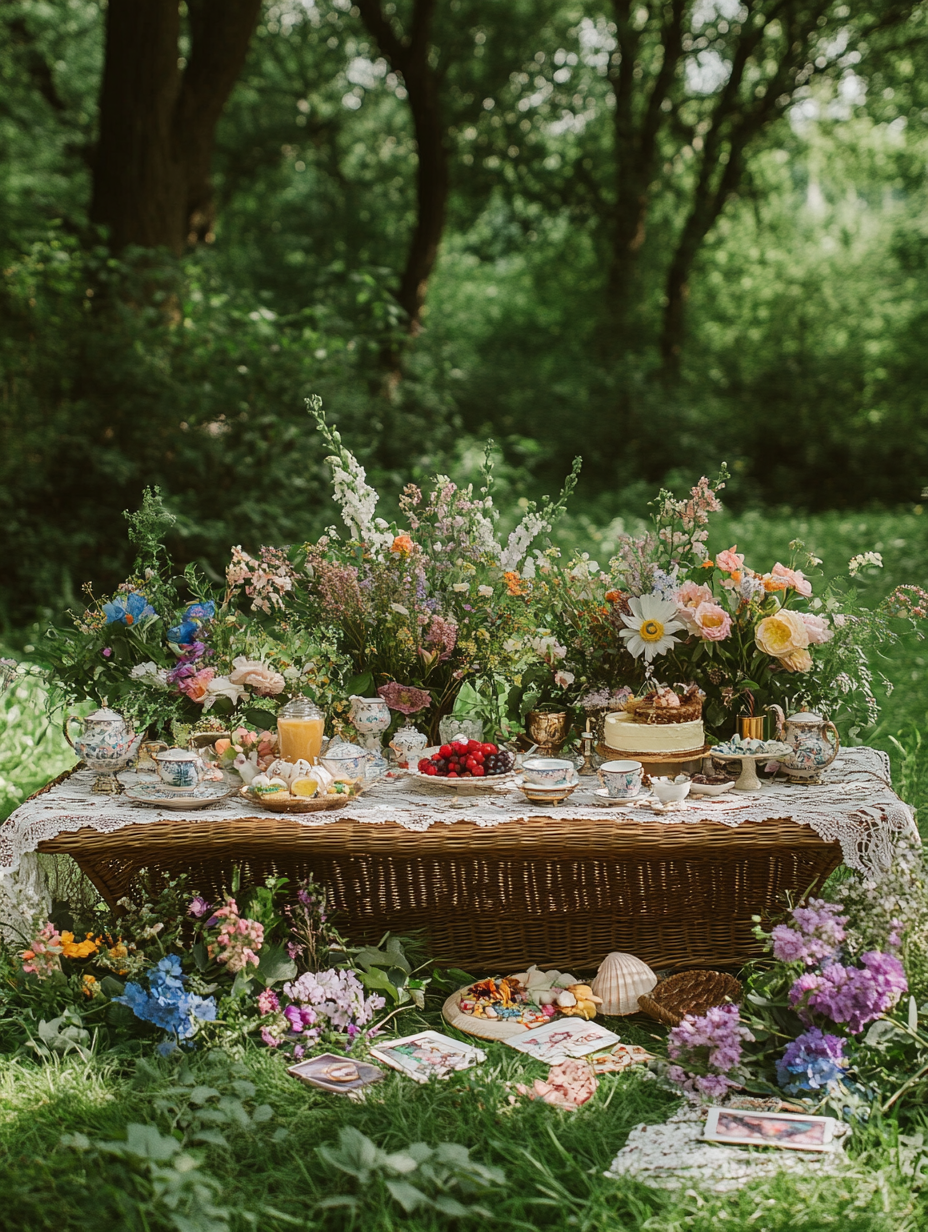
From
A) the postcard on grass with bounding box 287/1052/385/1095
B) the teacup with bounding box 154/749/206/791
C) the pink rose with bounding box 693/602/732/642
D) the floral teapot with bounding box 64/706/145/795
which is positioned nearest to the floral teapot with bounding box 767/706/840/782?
the pink rose with bounding box 693/602/732/642

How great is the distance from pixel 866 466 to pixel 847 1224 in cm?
1626

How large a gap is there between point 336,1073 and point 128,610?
4.96 ft

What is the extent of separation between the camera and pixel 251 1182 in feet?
8.07

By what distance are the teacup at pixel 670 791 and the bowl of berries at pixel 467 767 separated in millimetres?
418

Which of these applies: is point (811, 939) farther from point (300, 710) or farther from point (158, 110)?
point (158, 110)

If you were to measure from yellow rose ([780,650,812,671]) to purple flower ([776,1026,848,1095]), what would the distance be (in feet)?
3.47

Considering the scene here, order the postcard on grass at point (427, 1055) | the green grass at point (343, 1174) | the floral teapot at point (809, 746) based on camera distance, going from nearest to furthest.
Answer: the green grass at point (343, 1174), the postcard on grass at point (427, 1055), the floral teapot at point (809, 746)

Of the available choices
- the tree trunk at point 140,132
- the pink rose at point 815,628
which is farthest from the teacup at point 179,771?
the tree trunk at point 140,132

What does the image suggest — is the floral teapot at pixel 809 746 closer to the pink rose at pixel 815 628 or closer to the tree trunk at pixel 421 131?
the pink rose at pixel 815 628

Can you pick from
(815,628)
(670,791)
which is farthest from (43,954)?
(815,628)

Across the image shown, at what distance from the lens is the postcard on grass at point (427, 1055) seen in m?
2.89

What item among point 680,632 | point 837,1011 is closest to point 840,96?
point 680,632

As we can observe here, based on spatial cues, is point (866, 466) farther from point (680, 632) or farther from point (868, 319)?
point (680, 632)

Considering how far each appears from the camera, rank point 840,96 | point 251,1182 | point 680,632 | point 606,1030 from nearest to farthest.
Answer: point 251,1182 < point 606,1030 < point 680,632 < point 840,96
